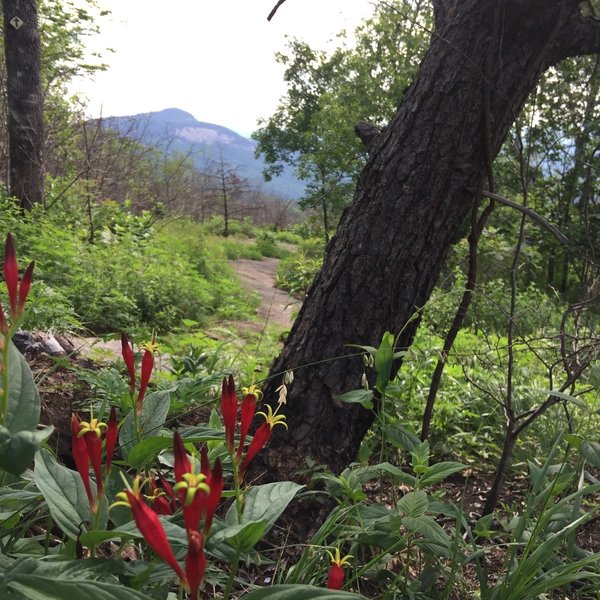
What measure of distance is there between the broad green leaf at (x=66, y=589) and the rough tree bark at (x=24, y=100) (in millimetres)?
6966

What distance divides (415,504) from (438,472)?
0.42 feet

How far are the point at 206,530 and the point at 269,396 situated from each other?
140cm

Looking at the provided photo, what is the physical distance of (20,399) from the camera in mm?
670

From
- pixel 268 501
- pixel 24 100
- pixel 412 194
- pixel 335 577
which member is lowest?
pixel 335 577

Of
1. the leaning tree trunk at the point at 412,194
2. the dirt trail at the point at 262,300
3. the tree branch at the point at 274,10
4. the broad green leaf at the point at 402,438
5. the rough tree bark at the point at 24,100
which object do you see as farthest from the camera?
the rough tree bark at the point at 24,100

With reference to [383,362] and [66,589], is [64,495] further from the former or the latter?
[383,362]

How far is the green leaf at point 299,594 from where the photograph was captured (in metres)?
0.56

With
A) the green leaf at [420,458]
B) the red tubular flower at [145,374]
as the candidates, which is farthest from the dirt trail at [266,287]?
the red tubular flower at [145,374]

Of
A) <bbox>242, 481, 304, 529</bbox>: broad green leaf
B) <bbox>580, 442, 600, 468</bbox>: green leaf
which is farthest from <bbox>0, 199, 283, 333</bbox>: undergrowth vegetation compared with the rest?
<bbox>580, 442, 600, 468</bbox>: green leaf

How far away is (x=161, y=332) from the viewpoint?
5.35 metres

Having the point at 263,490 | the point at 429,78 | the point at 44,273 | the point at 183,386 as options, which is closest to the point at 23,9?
the point at 44,273

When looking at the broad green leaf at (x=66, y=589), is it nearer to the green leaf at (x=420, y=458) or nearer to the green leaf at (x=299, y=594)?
the green leaf at (x=299, y=594)

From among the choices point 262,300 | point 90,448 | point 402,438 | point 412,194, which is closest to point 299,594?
point 90,448

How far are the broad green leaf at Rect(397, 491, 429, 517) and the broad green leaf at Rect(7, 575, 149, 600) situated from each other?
671 millimetres
